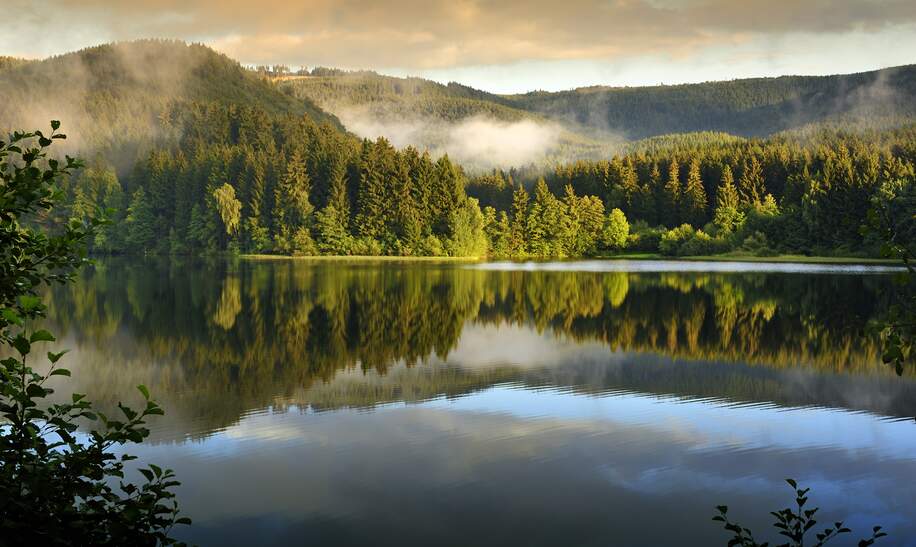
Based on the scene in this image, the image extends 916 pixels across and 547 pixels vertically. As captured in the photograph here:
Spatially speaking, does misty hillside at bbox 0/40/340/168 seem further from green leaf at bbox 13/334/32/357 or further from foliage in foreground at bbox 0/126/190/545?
green leaf at bbox 13/334/32/357

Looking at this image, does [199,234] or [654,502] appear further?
[199,234]

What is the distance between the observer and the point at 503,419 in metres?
14.8

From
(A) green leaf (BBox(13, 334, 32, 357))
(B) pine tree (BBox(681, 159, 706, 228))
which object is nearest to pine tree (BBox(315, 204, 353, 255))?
(B) pine tree (BBox(681, 159, 706, 228))

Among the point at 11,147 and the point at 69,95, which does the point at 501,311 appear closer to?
the point at 11,147

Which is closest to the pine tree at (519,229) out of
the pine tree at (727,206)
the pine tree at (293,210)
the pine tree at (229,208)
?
the pine tree at (727,206)

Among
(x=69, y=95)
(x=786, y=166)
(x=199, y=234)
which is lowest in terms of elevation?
(x=199, y=234)

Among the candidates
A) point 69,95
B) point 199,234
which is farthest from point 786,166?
point 69,95

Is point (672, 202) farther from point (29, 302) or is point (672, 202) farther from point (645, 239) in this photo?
point (29, 302)

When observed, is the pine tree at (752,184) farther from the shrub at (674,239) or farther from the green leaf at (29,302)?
the green leaf at (29,302)

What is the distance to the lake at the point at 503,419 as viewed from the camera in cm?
977

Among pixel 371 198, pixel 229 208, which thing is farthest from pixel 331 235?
pixel 229 208

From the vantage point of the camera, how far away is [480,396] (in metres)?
17.0

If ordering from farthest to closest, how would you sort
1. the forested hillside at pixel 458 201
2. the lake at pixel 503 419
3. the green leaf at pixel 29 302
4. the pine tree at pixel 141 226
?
the pine tree at pixel 141 226
the forested hillside at pixel 458 201
the lake at pixel 503 419
the green leaf at pixel 29 302

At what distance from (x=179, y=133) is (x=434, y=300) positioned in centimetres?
14392
